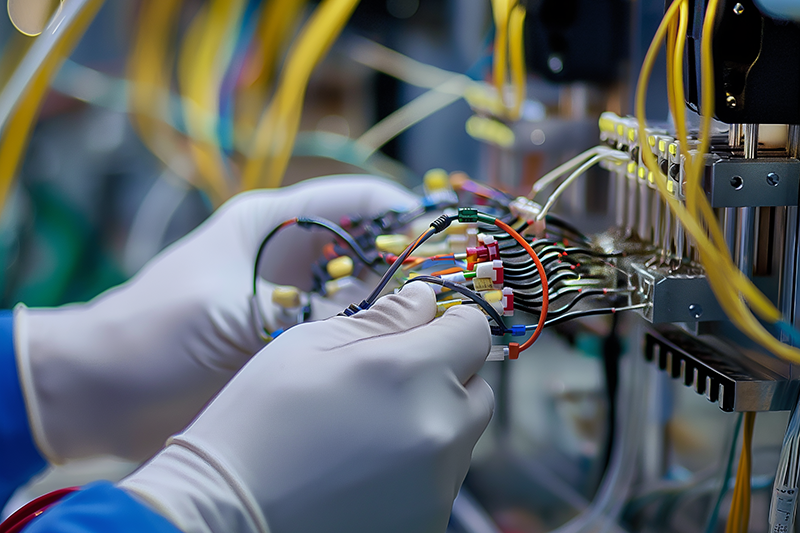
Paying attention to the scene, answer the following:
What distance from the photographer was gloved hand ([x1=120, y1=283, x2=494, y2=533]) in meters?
0.51

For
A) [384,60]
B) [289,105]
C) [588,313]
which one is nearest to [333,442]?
[588,313]

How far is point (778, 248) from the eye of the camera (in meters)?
0.60

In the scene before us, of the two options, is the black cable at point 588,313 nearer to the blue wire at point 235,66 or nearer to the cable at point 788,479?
the cable at point 788,479

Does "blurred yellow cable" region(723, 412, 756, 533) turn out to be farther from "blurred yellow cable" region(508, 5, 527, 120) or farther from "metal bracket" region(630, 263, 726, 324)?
"blurred yellow cable" region(508, 5, 527, 120)

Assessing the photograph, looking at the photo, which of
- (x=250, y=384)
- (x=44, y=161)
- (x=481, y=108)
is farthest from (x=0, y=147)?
(x=44, y=161)

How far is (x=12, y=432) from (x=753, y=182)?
0.90 metres

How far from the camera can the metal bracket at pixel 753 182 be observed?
56 centimetres

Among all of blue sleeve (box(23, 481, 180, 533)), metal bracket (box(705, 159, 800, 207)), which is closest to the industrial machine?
metal bracket (box(705, 159, 800, 207))

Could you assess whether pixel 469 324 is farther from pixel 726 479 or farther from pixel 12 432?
pixel 12 432

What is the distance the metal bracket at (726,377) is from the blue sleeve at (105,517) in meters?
0.48

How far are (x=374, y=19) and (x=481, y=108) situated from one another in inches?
24.9

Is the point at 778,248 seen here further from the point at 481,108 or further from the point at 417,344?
the point at 481,108

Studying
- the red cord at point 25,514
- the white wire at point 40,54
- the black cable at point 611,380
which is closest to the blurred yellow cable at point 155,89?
the white wire at point 40,54

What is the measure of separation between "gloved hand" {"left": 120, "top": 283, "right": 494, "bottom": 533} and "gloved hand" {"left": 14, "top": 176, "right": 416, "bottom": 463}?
10.6 inches
